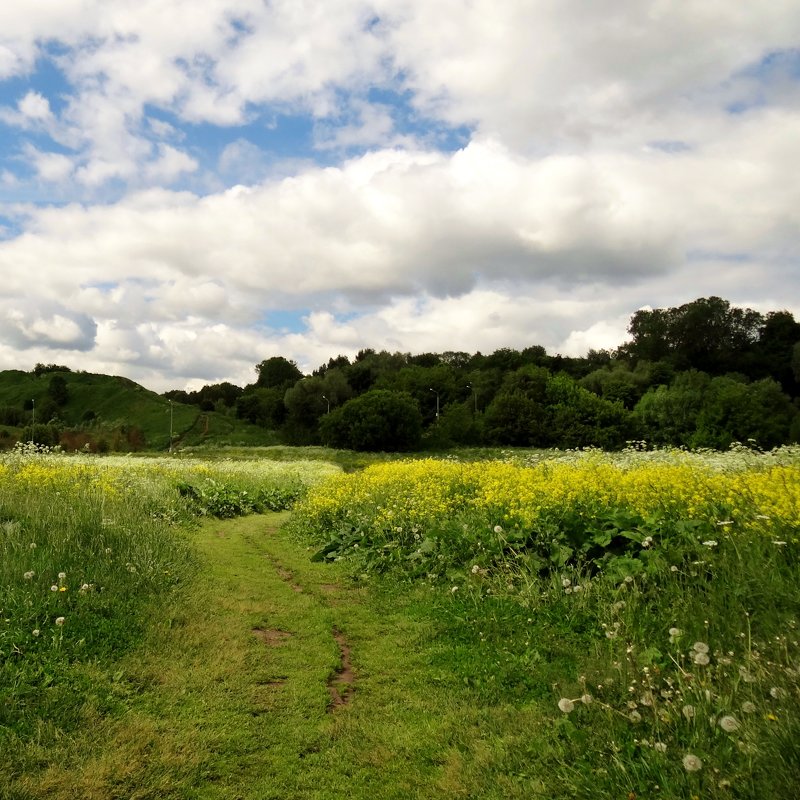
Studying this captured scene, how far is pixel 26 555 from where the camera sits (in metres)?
6.70

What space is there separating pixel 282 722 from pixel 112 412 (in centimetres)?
10428

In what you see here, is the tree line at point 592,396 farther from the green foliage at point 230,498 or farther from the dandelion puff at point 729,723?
the dandelion puff at point 729,723

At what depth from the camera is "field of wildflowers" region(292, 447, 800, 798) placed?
3.44 meters

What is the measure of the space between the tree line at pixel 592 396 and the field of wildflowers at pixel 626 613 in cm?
4111

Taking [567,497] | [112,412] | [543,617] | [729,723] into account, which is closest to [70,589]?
[543,617]

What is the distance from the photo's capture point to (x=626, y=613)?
554cm

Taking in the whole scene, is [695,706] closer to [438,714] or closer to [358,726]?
[438,714]

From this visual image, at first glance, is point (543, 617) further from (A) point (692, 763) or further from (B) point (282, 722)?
(A) point (692, 763)

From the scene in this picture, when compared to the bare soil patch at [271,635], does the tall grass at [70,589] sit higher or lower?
higher

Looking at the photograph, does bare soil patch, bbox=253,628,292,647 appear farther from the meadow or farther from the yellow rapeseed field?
the yellow rapeseed field

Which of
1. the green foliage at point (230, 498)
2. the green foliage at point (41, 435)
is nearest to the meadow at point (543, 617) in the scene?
the green foliage at point (230, 498)

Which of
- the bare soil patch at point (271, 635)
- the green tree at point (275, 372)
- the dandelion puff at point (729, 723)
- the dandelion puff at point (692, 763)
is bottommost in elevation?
the bare soil patch at point (271, 635)

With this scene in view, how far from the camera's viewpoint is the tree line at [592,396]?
62531mm

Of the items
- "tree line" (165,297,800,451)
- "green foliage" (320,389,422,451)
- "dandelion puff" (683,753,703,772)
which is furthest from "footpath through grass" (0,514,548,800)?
"green foliage" (320,389,422,451)
